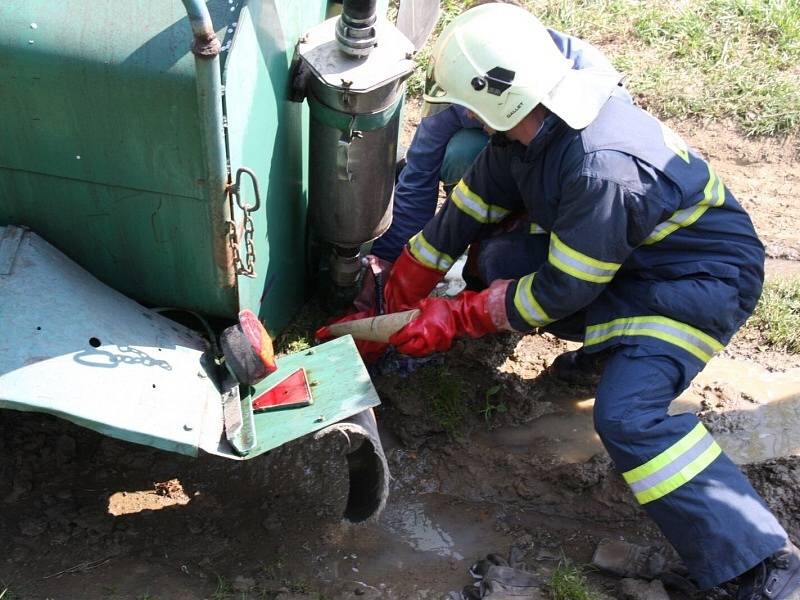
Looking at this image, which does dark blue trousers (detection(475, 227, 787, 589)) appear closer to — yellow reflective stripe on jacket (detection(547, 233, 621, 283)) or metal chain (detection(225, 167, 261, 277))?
yellow reflective stripe on jacket (detection(547, 233, 621, 283))

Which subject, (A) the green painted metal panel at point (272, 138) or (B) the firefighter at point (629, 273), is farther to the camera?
(B) the firefighter at point (629, 273)

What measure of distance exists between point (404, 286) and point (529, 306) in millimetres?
660

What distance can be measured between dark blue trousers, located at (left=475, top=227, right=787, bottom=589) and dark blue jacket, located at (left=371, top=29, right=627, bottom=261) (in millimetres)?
1166

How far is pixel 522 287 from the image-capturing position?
3.00m

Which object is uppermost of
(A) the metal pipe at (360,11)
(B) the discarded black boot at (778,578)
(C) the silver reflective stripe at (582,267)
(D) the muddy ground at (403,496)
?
(A) the metal pipe at (360,11)

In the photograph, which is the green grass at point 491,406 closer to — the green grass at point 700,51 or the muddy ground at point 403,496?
the muddy ground at point 403,496

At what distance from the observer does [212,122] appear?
234 cm

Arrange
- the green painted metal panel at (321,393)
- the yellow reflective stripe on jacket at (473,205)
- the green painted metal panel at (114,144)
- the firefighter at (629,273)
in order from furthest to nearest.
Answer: the yellow reflective stripe on jacket at (473,205) → the firefighter at (629,273) → the green painted metal panel at (321,393) → the green painted metal panel at (114,144)

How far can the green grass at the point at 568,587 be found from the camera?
2.70 meters

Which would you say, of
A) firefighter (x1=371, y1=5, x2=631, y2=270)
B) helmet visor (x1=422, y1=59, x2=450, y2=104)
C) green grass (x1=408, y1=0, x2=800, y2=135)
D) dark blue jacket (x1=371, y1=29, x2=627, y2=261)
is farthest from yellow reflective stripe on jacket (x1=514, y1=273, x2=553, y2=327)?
green grass (x1=408, y1=0, x2=800, y2=135)

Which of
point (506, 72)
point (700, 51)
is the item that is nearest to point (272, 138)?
point (506, 72)

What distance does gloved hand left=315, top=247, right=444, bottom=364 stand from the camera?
11.3ft

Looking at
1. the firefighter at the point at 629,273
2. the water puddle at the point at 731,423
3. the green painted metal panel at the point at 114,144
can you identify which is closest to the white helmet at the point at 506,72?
the firefighter at the point at 629,273

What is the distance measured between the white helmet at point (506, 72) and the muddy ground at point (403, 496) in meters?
1.13
